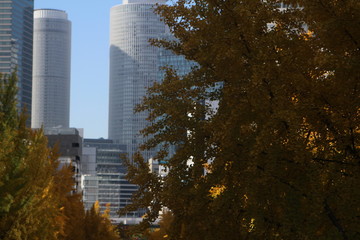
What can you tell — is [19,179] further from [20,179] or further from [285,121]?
[285,121]

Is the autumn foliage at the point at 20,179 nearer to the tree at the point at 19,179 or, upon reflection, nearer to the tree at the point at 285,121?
the tree at the point at 19,179

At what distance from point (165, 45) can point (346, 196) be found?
532 inches

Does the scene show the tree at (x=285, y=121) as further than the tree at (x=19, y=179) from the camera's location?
No

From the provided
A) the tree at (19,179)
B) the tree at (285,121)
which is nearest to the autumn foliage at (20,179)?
the tree at (19,179)

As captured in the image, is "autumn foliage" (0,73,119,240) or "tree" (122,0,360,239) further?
Answer: "autumn foliage" (0,73,119,240)

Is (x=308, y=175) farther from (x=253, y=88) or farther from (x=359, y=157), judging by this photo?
(x=253, y=88)

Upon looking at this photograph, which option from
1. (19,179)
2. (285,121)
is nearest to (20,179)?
(19,179)

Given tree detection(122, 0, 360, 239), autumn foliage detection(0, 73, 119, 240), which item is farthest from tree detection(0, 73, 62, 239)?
tree detection(122, 0, 360, 239)

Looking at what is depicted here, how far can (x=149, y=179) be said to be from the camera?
1091 inches

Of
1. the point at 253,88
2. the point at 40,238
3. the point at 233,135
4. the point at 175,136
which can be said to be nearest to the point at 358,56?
the point at 253,88

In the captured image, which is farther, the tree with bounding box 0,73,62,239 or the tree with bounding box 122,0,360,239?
the tree with bounding box 0,73,62,239

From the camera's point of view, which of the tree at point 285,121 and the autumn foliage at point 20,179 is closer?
the tree at point 285,121

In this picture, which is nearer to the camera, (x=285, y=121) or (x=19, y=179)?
(x=285, y=121)

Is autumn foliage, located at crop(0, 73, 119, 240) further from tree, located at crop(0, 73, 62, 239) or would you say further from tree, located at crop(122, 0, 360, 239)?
tree, located at crop(122, 0, 360, 239)
